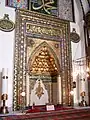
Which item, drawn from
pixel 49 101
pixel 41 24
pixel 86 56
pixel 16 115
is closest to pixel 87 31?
pixel 86 56

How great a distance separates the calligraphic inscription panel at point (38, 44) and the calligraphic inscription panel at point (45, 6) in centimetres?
18

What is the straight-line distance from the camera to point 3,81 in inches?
183

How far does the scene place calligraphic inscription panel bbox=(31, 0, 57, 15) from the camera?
227 inches

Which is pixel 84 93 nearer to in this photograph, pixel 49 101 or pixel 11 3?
pixel 49 101

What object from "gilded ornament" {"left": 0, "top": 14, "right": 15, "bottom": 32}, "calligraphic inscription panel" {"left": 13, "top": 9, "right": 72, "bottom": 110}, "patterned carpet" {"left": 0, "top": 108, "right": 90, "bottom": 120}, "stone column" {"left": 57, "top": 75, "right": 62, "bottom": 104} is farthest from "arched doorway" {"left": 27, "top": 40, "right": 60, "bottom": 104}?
"patterned carpet" {"left": 0, "top": 108, "right": 90, "bottom": 120}

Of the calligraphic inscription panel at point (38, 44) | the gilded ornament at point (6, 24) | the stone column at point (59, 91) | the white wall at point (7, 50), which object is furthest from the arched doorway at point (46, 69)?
the gilded ornament at point (6, 24)

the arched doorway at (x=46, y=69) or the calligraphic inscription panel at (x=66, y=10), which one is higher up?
the calligraphic inscription panel at (x=66, y=10)

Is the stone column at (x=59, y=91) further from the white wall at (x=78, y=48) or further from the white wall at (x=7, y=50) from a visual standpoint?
the white wall at (x=7, y=50)

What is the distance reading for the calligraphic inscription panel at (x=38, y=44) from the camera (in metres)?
5.12

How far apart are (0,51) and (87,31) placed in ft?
9.61

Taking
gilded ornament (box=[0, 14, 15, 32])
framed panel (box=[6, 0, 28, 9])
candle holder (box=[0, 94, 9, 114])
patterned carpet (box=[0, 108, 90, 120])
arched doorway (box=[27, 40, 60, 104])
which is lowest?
patterned carpet (box=[0, 108, 90, 120])

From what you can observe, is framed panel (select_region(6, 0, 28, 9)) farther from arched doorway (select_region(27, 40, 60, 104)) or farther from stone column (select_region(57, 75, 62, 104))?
stone column (select_region(57, 75, 62, 104))

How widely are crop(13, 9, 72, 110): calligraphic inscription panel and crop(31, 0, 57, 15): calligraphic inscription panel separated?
0.18 metres

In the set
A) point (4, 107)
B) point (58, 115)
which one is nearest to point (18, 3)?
point (4, 107)
